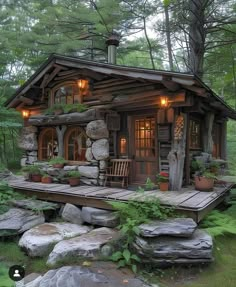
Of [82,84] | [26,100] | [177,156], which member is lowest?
[177,156]

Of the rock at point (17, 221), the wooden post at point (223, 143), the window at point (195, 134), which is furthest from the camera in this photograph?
the wooden post at point (223, 143)

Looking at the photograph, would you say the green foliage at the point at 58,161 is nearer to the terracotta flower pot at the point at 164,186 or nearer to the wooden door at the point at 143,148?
the wooden door at the point at 143,148

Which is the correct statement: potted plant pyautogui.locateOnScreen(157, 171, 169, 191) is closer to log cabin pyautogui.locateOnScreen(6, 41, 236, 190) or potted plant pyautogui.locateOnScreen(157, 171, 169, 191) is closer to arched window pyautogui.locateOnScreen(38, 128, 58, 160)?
log cabin pyautogui.locateOnScreen(6, 41, 236, 190)

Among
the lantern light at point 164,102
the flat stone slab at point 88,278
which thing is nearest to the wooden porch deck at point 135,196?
the flat stone slab at point 88,278

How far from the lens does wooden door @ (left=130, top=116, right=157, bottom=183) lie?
685cm

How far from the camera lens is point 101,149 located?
22.3ft

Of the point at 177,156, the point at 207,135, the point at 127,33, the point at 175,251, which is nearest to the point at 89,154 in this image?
the point at 177,156

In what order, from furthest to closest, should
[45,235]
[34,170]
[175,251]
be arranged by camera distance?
[34,170] → [45,235] → [175,251]

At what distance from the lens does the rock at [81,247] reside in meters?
3.86

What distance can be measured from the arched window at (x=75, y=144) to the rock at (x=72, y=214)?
2.18 metres

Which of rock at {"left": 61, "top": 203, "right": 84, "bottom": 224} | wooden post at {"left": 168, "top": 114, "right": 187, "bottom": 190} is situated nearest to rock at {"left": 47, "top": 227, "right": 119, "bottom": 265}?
rock at {"left": 61, "top": 203, "right": 84, "bottom": 224}

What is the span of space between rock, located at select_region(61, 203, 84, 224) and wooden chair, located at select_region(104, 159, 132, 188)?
1.55 meters

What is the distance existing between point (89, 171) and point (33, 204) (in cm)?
171

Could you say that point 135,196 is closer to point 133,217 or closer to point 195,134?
point 133,217
